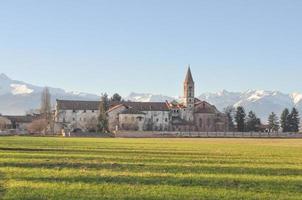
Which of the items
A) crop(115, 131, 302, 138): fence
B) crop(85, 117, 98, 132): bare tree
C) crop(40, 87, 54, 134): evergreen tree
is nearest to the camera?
crop(115, 131, 302, 138): fence

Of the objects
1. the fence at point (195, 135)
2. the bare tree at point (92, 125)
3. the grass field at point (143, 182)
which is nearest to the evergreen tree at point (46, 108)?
the bare tree at point (92, 125)

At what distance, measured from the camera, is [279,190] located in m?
20.8

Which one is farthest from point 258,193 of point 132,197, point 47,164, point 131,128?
point 131,128

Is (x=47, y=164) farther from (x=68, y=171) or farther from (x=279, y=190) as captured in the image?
(x=279, y=190)

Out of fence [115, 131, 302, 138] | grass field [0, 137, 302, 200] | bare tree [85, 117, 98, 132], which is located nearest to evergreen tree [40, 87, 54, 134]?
bare tree [85, 117, 98, 132]

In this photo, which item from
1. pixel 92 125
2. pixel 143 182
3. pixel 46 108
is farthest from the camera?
pixel 92 125

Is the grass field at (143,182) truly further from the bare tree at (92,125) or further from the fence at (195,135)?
the bare tree at (92,125)

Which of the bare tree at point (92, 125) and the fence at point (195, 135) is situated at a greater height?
the bare tree at point (92, 125)


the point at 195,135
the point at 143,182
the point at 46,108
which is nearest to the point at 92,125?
the point at 46,108

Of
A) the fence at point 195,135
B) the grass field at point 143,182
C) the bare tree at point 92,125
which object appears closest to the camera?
the grass field at point 143,182

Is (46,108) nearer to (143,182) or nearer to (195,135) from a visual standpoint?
(195,135)

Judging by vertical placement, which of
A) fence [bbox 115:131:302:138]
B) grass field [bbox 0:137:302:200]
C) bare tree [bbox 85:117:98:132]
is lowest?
grass field [bbox 0:137:302:200]

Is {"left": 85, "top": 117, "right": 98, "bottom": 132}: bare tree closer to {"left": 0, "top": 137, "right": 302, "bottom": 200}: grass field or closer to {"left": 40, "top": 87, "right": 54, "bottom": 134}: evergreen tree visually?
{"left": 40, "top": 87, "right": 54, "bottom": 134}: evergreen tree

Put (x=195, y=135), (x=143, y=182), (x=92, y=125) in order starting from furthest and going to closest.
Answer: (x=92, y=125), (x=195, y=135), (x=143, y=182)
